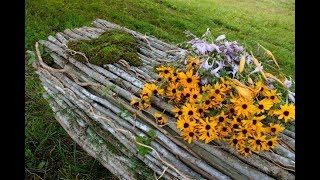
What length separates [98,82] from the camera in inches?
125

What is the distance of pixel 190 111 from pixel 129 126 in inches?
21.6

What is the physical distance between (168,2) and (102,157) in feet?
21.8

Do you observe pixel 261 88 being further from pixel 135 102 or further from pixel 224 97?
pixel 135 102

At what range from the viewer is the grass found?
11.7ft

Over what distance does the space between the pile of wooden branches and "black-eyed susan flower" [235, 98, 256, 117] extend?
0.21 meters

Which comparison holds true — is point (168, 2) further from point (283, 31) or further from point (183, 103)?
point (183, 103)

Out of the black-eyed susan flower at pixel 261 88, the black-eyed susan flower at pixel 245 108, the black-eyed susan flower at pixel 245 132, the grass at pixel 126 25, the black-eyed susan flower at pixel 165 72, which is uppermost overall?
the black-eyed susan flower at pixel 261 88

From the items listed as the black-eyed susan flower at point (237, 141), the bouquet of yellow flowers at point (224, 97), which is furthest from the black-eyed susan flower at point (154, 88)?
the black-eyed susan flower at point (237, 141)

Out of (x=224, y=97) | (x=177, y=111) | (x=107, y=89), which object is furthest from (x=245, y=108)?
(x=107, y=89)

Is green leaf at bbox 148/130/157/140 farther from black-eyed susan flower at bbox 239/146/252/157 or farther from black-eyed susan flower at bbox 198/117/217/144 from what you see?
black-eyed susan flower at bbox 239/146/252/157

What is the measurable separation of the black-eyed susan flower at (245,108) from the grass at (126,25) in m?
0.79

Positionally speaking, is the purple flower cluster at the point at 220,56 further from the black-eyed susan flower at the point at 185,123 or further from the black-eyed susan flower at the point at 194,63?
the black-eyed susan flower at the point at 185,123

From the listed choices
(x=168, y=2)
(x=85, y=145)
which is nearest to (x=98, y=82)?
(x=85, y=145)

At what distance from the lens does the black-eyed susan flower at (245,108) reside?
2.32 metres
